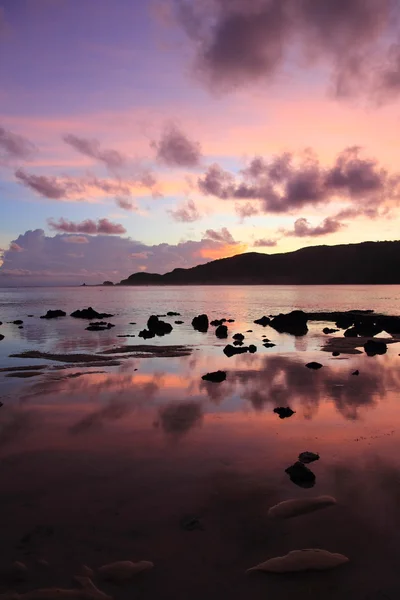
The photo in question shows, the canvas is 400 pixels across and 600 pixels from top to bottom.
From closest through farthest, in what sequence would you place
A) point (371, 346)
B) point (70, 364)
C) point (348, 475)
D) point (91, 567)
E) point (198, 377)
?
point (91, 567) → point (348, 475) → point (198, 377) → point (70, 364) → point (371, 346)

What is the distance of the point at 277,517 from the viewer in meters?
7.04

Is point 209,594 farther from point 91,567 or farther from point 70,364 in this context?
point 70,364

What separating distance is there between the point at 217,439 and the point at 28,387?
939 cm

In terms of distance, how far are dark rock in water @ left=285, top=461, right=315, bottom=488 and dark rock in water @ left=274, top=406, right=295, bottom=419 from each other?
12.8 feet

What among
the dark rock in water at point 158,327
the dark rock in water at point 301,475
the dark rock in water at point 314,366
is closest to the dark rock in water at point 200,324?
the dark rock in water at point 158,327

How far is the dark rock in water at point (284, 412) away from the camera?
12439 mm

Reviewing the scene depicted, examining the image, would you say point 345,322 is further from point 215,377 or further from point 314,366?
point 215,377

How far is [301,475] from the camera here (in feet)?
27.3

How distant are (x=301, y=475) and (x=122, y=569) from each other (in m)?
4.11

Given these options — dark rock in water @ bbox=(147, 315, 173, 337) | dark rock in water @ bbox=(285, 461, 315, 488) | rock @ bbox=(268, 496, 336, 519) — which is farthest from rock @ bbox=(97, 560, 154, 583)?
dark rock in water @ bbox=(147, 315, 173, 337)

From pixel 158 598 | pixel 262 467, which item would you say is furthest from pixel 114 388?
pixel 158 598

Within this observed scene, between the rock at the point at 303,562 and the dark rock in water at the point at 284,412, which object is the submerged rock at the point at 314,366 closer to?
the dark rock in water at the point at 284,412

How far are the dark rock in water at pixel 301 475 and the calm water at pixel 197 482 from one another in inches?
7.9

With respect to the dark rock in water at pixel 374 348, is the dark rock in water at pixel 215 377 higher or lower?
higher
